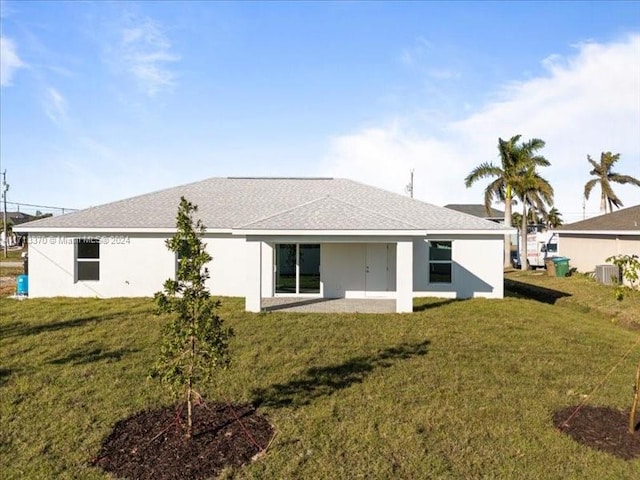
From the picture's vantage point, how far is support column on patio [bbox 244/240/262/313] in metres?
14.1

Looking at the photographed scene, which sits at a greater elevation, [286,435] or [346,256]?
[346,256]

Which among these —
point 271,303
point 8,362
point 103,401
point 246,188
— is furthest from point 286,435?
point 246,188

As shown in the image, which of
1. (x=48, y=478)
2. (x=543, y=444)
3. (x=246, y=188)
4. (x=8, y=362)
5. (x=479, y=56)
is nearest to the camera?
(x=48, y=478)

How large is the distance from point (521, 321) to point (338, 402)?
833 cm

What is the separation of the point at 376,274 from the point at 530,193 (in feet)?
66.6

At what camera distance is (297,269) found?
17.5 m

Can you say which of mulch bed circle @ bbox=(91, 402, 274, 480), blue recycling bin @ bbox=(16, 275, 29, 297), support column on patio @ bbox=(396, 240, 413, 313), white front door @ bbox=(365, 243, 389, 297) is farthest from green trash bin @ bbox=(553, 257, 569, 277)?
blue recycling bin @ bbox=(16, 275, 29, 297)

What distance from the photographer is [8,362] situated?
9266mm

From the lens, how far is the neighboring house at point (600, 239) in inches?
914

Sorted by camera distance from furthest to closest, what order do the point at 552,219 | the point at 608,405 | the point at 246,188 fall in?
the point at 552,219 → the point at 246,188 → the point at 608,405

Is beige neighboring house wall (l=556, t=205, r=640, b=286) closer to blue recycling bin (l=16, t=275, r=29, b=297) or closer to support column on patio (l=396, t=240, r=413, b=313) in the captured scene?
support column on patio (l=396, t=240, r=413, b=313)

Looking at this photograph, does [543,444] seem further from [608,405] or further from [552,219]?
[552,219]

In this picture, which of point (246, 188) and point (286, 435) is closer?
point (286, 435)

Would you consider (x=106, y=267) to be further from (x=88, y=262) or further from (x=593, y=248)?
(x=593, y=248)
